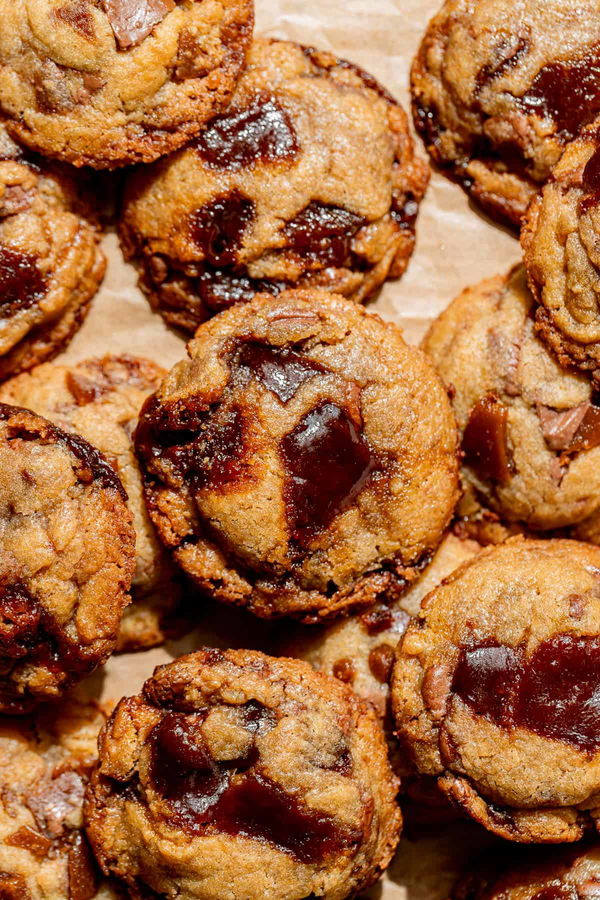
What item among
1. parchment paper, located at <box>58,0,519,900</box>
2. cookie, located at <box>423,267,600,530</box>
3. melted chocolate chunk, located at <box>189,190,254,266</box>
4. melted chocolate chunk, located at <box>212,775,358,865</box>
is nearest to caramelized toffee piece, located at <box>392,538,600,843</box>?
cookie, located at <box>423,267,600,530</box>

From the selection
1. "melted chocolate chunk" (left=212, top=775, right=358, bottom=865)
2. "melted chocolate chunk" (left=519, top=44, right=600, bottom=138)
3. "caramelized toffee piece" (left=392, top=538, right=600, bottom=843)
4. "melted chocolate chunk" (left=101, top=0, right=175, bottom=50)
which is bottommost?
"melted chocolate chunk" (left=212, top=775, right=358, bottom=865)

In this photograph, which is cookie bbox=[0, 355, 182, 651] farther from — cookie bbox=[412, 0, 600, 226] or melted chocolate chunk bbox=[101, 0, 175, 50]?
cookie bbox=[412, 0, 600, 226]

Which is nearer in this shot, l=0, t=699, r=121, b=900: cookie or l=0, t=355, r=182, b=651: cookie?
l=0, t=699, r=121, b=900: cookie

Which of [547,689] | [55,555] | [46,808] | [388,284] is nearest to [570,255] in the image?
[388,284]

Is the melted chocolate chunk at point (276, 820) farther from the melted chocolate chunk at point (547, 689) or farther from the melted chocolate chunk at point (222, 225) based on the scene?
the melted chocolate chunk at point (222, 225)

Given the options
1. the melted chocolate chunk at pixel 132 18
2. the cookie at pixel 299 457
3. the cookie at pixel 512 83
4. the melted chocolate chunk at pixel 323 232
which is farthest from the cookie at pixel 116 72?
the cookie at pixel 512 83
